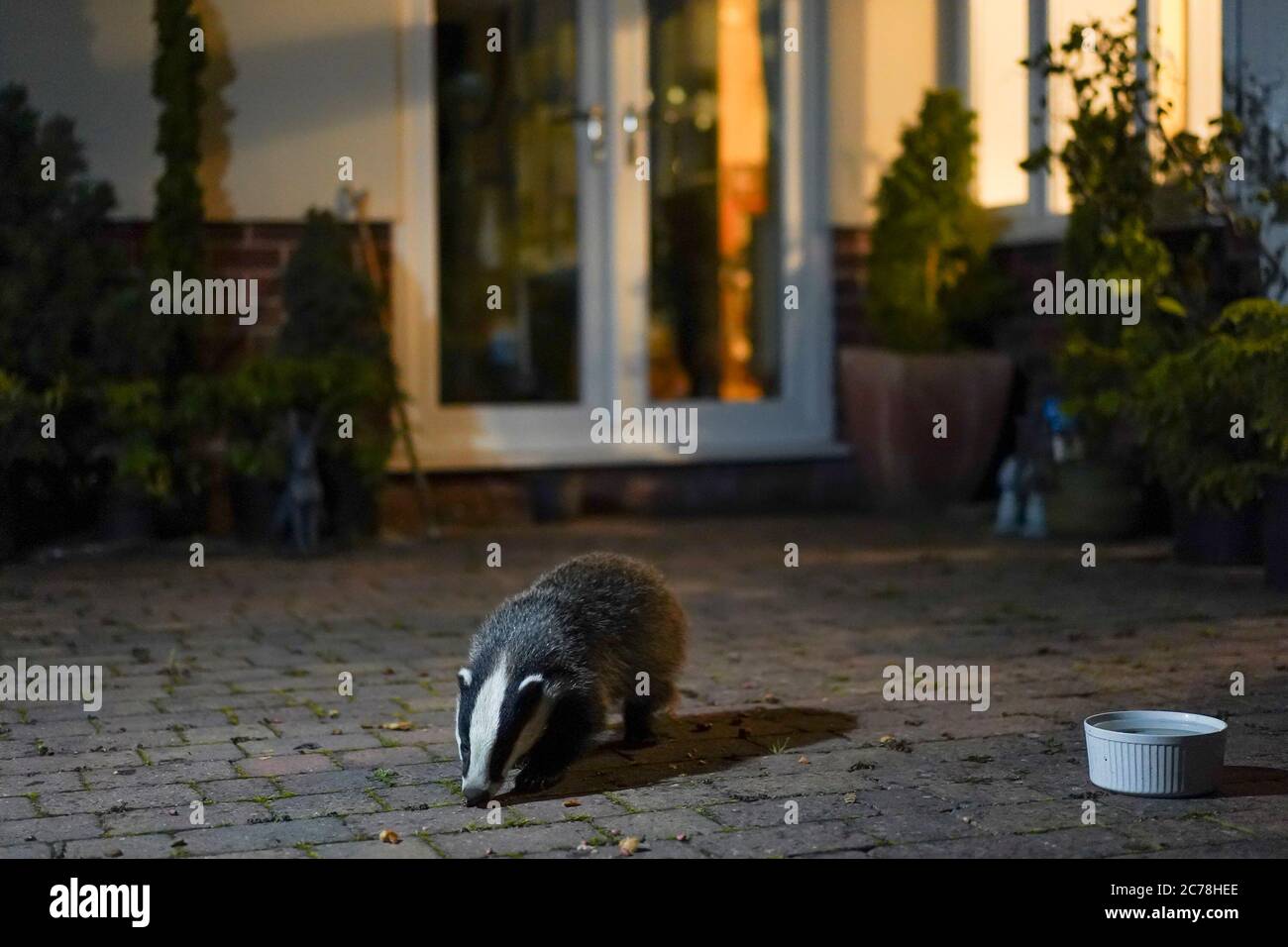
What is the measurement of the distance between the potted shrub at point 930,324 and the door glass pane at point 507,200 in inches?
72.9

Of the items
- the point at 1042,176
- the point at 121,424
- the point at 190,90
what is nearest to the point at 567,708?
the point at 121,424

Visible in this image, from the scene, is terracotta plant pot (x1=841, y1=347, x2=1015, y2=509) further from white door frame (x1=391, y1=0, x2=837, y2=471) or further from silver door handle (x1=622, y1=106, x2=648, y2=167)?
silver door handle (x1=622, y1=106, x2=648, y2=167)

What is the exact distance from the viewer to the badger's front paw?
13.2ft

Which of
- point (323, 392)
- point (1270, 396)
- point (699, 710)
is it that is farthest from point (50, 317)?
point (1270, 396)

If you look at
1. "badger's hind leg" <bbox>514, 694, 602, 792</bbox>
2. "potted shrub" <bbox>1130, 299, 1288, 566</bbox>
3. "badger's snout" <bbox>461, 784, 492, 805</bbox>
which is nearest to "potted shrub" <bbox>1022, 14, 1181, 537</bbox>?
"potted shrub" <bbox>1130, 299, 1288, 566</bbox>

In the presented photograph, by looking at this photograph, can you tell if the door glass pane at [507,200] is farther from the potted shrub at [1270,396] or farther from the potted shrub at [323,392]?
the potted shrub at [1270,396]

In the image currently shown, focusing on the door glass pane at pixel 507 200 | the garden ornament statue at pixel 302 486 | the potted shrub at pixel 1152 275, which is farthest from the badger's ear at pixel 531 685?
the door glass pane at pixel 507 200

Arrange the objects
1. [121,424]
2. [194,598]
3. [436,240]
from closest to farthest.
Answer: [194,598], [121,424], [436,240]

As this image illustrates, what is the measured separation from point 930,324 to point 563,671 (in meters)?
6.42

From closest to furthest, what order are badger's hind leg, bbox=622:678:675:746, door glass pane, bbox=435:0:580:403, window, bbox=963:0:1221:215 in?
badger's hind leg, bbox=622:678:675:746, window, bbox=963:0:1221:215, door glass pane, bbox=435:0:580:403
